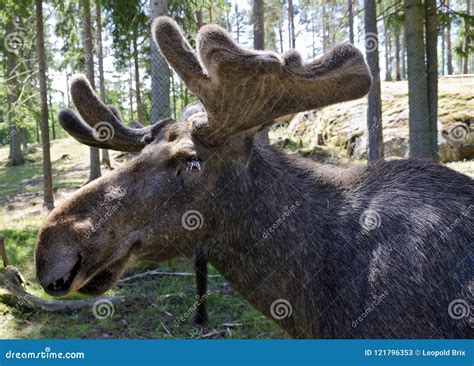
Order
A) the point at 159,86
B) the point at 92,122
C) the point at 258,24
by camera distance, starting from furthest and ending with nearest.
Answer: the point at 258,24
the point at 159,86
the point at 92,122

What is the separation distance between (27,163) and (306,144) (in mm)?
18603

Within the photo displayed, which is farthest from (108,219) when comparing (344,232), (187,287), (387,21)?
(387,21)

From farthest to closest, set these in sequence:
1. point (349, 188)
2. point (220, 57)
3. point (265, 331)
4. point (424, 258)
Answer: point (265, 331), point (349, 188), point (424, 258), point (220, 57)

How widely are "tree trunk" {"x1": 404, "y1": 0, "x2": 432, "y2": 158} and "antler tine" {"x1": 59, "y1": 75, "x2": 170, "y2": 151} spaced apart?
6.96 meters

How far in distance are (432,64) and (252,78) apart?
7719mm

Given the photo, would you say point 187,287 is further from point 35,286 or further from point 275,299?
point 275,299

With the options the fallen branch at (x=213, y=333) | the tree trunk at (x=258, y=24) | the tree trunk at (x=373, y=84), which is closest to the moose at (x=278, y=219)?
the fallen branch at (x=213, y=333)

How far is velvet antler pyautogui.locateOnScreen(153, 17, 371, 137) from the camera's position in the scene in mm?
2445

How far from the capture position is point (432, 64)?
9.12 meters

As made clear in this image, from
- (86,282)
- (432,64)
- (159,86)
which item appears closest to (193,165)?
(86,282)

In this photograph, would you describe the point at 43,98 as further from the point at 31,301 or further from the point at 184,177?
the point at 184,177

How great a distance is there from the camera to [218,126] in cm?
286

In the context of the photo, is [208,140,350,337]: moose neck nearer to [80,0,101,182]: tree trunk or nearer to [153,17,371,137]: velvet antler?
[153,17,371,137]: velvet antler

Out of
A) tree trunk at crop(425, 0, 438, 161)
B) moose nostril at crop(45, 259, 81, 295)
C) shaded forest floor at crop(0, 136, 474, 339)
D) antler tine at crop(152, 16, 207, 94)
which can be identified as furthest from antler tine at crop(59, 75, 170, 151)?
tree trunk at crop(425, 0, 438, 161)
